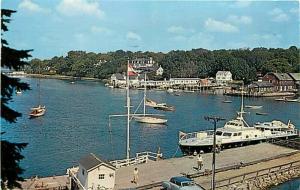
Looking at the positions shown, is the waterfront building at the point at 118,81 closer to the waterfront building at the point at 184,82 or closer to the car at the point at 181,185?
the waterfront building at the point at 184,82

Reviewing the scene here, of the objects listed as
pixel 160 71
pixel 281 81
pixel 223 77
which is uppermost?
pixel 160 71

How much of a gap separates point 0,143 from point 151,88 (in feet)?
315

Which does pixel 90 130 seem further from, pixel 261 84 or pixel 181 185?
pixel 261 84

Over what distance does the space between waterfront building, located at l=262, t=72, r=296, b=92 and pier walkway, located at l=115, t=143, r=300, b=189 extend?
6784 centimetres

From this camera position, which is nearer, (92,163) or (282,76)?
(92,163)

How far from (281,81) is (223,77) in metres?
16.6

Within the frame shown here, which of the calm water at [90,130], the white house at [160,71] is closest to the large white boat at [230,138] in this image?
the calm water at [90,130]

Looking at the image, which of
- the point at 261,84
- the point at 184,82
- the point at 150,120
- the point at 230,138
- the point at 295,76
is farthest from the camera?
the point at 184,82

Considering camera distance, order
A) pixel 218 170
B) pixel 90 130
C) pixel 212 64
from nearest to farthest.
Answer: pixel 218 170 < pixel 90 130 < pixel 212 64

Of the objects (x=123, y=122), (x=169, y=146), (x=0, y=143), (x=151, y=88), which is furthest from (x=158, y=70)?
(x=0, y=143)

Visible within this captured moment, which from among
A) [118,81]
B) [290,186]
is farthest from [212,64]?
[290,186]

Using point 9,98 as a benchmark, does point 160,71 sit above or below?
above

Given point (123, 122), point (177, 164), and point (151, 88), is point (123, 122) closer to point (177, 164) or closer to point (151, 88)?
point (177, 164)

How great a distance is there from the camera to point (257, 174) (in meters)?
19.7
